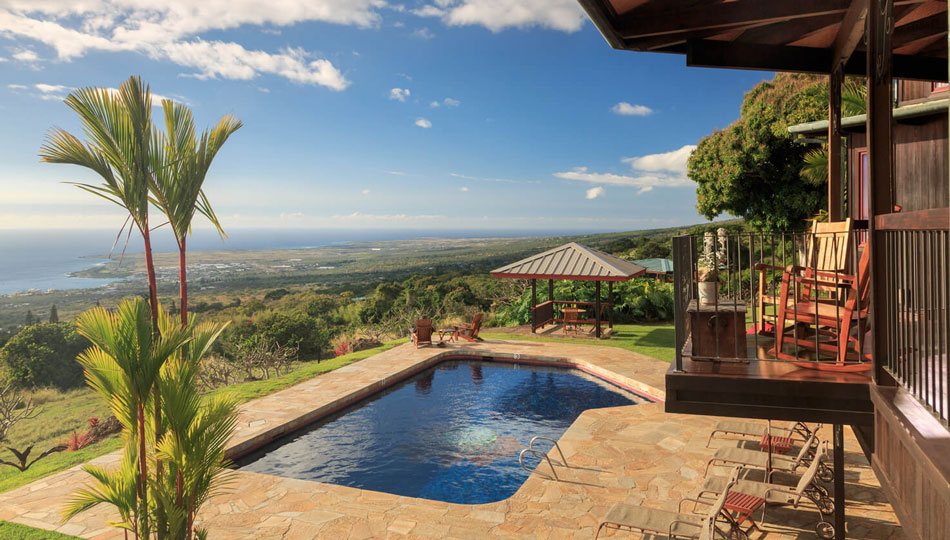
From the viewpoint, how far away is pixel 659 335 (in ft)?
49.7

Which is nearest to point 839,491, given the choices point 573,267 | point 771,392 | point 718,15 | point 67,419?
point 771,392

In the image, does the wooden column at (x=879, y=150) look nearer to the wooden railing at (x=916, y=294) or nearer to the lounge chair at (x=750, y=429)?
the wooden railing at (x=916, y=294)

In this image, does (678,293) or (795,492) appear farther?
(795,492)

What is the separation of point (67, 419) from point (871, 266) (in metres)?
16.0

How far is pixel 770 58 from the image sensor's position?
478 centimetres

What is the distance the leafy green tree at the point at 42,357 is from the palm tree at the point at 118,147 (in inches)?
676

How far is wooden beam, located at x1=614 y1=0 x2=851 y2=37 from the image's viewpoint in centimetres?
410

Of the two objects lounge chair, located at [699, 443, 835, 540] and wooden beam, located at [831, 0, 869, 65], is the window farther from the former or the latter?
lounge chair, located at [699, 443, 835, 540]

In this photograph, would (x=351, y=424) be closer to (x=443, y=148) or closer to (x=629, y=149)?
(x=629, y=149)

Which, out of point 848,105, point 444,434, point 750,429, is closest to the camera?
point 750,429

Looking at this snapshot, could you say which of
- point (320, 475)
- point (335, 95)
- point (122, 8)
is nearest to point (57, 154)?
point (320, 475)

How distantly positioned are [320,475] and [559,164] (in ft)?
273

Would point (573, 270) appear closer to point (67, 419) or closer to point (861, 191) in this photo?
point (861, 191)

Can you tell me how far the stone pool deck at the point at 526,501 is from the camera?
508 cm
